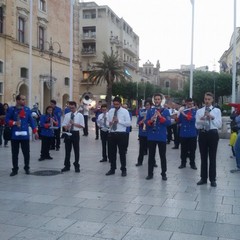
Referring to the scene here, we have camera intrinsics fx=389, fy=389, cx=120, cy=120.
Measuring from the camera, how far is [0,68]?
33969 mm

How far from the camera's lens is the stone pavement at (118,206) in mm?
5090

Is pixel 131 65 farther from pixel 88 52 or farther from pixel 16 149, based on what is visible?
pixel 16 149

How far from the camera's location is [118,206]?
6379 mm

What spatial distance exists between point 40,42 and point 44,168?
3307 centimetres

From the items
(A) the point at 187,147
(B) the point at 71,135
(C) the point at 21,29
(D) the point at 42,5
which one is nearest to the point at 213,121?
(A) the point at 187,147

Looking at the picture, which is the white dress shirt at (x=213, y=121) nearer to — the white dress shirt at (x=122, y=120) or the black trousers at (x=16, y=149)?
the white dress shirt at (x=122, y=120)

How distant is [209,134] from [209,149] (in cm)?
33

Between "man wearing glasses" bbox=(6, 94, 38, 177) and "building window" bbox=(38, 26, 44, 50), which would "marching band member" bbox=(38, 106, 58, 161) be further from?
"building window" bbox=(38, 26, 44, 50)

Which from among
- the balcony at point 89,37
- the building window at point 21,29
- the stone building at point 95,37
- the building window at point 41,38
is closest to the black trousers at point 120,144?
the building window at point 21,29

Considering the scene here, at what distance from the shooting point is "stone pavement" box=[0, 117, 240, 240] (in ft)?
16.7

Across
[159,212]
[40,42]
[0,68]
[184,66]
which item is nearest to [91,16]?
[40,42]

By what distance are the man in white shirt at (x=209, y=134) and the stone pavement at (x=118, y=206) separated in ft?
1.09

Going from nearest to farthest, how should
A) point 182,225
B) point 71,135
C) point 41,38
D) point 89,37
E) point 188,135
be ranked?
point 182,225, point 71,135, point 188,135, point 41,38, point 89,37

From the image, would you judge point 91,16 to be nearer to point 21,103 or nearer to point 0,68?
point 0,68
